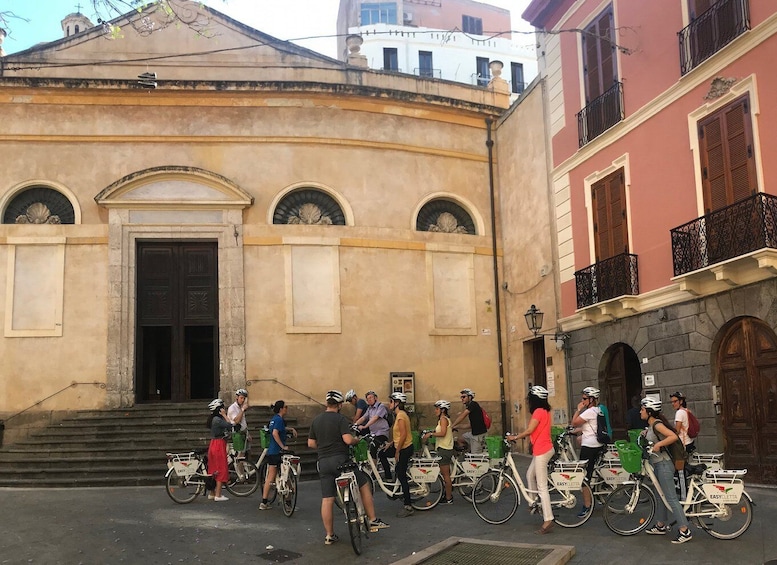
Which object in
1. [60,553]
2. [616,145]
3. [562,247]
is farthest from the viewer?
[562,247]

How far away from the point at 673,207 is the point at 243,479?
8.54m

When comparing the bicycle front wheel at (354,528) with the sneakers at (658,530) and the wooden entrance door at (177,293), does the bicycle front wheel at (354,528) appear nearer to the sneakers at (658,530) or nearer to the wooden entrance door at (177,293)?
the sneakers at (658,530)

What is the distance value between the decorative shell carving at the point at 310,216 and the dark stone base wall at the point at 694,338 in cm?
764

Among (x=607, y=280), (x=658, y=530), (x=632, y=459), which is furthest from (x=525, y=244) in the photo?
(x=658, y=530)

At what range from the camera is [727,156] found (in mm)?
12617

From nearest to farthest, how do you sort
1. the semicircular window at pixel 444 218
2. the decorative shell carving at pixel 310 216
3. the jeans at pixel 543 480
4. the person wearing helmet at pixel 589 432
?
the jeans at pixel 543 480 < the person wearing helmet at pixel 589 432 < the decorative shell carving at pixel 310 216 < the semicircular window at pixel 444 218

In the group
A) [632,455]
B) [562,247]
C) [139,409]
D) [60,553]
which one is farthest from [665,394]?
[139,409]

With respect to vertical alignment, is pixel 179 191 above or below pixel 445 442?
above

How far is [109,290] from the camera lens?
1859cm

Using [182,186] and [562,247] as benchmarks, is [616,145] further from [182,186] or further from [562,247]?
[182,186]

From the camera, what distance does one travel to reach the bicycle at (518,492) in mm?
9469

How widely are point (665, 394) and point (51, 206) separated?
14.2 meters

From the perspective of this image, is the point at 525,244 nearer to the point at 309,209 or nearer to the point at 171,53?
the point at 309,209

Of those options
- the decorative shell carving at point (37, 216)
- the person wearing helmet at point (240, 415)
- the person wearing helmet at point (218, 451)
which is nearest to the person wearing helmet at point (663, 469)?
the person wearing helmet at point (218, 451)
